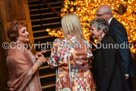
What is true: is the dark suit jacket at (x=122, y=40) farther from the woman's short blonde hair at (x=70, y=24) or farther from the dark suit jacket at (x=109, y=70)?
the woman's short blonde hair at (x=70, y=24)

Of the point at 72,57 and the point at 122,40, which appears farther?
the point at 122,40

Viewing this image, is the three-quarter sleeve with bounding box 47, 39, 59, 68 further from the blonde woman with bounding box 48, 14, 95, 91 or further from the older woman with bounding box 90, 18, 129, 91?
the older woman with bounding box 90, 18, 129, 91

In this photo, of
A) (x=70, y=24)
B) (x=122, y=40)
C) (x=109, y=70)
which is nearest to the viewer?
(x=109, y=70)

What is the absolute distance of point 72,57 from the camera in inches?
106

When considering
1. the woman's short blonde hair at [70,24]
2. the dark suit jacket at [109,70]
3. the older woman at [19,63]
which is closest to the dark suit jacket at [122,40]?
the dark suit jacket at [109,70]

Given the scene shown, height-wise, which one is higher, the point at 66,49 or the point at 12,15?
the point at 12,15

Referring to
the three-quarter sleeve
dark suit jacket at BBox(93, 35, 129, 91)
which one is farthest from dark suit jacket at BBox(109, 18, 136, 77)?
the three-quarter sleeve

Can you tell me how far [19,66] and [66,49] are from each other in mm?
631

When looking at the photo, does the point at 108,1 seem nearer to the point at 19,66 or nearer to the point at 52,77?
the point at 52,77

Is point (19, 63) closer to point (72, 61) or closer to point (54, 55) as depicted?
point (54, 55)

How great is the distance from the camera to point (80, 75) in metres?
2.81

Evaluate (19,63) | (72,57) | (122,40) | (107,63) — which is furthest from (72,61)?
(122,40)

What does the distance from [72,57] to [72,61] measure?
2.2 inches

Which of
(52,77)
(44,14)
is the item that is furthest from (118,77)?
(44,14)
